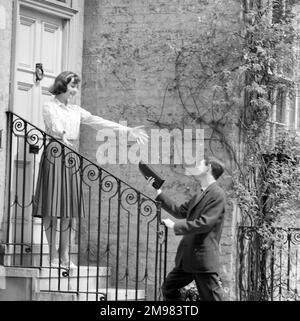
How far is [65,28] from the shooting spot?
12133 mm

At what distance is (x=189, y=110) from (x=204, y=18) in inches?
39.9

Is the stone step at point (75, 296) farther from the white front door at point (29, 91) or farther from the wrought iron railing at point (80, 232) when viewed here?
the white front door at point (29, 91)

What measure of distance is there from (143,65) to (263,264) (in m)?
2.56

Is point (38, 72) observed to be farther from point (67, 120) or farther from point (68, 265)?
point (68, 265)

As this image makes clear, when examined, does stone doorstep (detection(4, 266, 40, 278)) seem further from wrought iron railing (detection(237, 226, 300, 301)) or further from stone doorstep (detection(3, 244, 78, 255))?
wrought iron railing (detection(237, 226, 300, 301))

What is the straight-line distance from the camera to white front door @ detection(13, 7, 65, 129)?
11.5 meters

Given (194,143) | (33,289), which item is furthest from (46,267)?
(194,143)

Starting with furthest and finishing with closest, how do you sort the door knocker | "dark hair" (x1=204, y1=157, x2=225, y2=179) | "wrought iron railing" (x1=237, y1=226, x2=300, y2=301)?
"wrought iron railing" (x1=237, y1=226, x2=300, y2=301), the door knocker, "dark hair" (x1=204, y1=157, x2=225, y2=179)

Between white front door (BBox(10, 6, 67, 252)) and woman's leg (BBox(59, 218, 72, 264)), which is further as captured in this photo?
white front door (BBox(10, 6, 67, 252))

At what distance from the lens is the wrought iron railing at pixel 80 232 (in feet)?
34.9

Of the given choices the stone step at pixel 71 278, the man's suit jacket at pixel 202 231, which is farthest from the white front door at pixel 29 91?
the man's suit jacket at pixel 202 231

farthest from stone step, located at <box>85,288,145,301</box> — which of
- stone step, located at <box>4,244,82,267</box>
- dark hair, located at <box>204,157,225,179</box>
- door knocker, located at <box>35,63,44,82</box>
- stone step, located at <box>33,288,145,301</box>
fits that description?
door knocker, located at <box>35,63,44,82</box>

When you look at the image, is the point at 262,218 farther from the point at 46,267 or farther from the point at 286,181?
the point at 46,267

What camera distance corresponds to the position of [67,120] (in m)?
11.0
